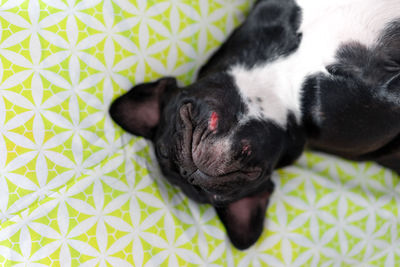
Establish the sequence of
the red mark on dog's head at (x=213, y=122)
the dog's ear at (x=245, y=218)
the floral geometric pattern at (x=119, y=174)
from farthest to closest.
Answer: the dog's ear at (x=245, y=218), the floral geometric pattern at (x=119, y=174), the red mark on dog's head at (x=213, y=122)

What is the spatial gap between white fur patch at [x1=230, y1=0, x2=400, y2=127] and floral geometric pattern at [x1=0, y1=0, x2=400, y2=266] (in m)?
0.48

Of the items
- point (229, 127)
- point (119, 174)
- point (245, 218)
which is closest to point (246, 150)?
point (229, 127)

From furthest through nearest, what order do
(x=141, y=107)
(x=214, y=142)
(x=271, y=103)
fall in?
(x=141, y=107), (x=271, y=103), (x=214, y=142)

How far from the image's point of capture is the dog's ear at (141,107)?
5.90 feet

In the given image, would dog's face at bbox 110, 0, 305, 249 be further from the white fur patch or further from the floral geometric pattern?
the floral geometric pattern

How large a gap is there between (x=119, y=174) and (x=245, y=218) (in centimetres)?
58

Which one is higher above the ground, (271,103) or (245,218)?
(271,103)

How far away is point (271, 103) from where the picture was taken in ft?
5.38

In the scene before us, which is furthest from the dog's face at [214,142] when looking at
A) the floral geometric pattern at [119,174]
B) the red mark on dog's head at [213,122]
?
the floral geometric pattern at [119,174]

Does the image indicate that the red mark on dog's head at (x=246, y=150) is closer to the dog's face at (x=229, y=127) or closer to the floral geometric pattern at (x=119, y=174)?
the dog's face at (x=229, y=127)

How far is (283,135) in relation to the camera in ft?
5.37

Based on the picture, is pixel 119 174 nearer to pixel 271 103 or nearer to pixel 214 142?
pixel 214 142

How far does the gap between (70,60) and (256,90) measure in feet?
2.62

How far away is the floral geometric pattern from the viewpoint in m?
1.65
